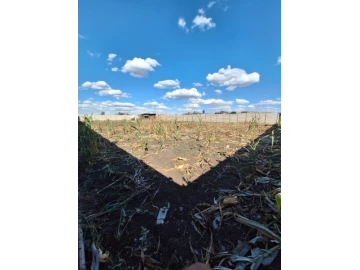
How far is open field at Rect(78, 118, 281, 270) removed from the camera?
0.79 meters

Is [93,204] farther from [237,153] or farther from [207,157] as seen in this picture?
[237,153]

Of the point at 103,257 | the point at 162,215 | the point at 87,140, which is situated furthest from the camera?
the point at 87,140

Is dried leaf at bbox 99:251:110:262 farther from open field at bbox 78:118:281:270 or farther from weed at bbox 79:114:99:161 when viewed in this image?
weed at bbox 79:114:99:161

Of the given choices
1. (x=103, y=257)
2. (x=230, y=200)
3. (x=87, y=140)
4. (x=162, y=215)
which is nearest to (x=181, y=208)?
(x=162, y=215)

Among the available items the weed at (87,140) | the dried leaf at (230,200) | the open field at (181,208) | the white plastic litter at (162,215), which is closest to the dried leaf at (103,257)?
the open field at (181,208)

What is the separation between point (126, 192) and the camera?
1308 mm

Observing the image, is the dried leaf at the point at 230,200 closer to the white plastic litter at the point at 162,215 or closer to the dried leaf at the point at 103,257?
the white plastic litter at the point at 162,215

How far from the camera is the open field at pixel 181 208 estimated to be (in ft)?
2.59

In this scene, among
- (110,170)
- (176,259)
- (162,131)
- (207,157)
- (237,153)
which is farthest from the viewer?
(162,131)

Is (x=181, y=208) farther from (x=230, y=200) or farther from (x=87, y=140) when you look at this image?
(x=87, y=140)

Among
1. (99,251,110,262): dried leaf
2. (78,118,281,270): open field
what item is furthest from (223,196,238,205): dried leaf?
(99,251,110,262): dried leaf

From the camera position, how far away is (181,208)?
3.59 ft

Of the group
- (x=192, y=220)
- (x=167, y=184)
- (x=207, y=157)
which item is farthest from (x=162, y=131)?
(x=192, y=220)
